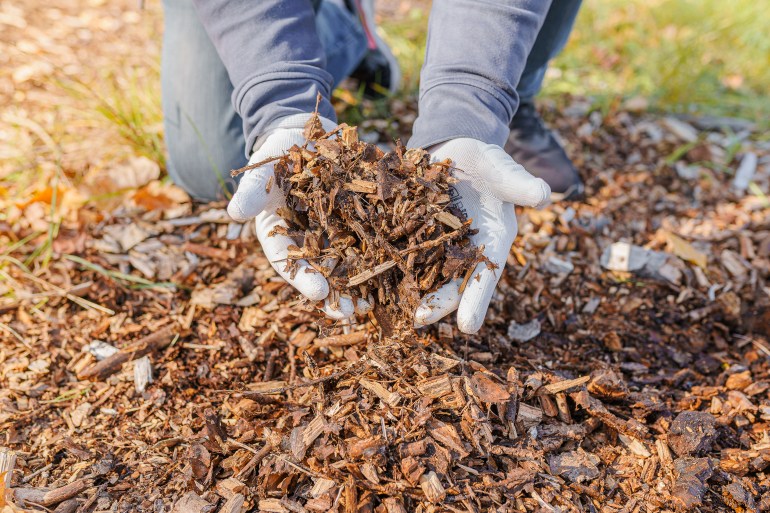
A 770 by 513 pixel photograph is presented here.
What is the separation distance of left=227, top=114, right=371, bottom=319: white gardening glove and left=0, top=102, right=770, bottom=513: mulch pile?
117mm

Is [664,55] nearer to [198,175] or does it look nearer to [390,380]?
[198,175]

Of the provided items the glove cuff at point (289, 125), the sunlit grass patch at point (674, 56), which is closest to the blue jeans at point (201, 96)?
the glove cuff at point (289, 125)

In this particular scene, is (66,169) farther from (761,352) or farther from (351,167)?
(761,352)

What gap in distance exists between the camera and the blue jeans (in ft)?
9.07

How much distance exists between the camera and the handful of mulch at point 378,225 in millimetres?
1822

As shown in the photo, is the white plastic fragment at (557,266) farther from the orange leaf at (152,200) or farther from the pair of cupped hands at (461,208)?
the orange leaf at (152,200)

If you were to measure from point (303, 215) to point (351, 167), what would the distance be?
0.80ft

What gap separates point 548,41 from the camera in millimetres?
2832

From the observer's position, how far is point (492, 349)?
2.10 meters

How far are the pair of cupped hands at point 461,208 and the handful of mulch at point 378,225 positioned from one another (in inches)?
1.5

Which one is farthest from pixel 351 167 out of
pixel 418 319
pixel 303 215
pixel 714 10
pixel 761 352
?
pixel 714 10

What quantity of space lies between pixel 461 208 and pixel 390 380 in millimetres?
668

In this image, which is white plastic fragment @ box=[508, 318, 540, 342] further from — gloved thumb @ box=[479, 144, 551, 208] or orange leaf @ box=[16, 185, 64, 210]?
orange leaf @ box=[16, 185, 64, 210]

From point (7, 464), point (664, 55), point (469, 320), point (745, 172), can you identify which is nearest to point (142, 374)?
point (7, 464)
